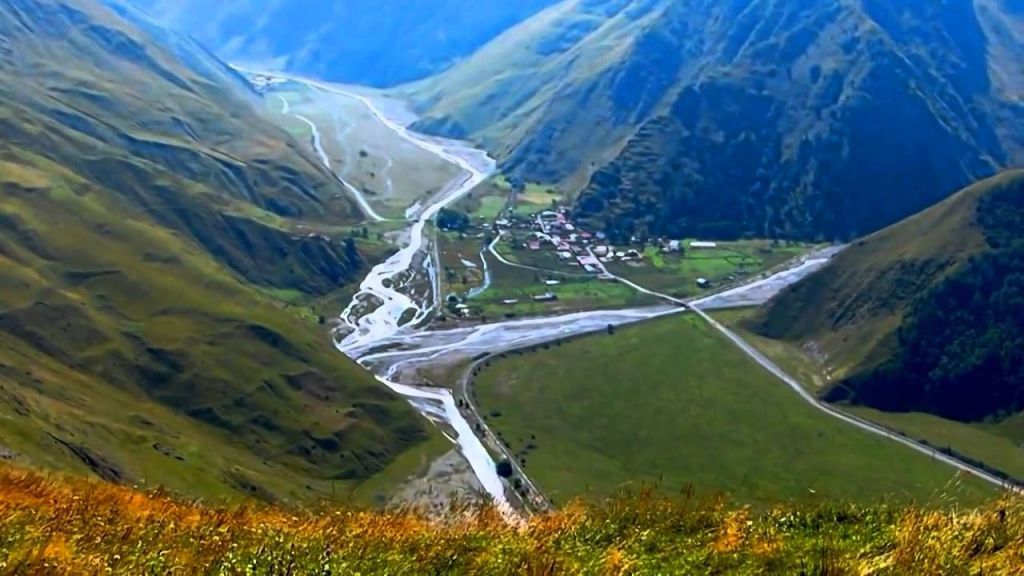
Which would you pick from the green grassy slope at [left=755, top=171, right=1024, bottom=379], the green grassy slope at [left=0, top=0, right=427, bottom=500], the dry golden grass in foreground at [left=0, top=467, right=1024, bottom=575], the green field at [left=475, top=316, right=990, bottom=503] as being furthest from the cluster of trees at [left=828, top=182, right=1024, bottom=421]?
the dry golden grass in foreground at [left=0, top=467, right=1024, bottom=575]

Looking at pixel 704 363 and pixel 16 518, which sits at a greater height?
pixel 16 518

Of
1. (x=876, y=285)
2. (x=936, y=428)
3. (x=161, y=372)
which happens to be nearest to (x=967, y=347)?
(x=876, y=285)

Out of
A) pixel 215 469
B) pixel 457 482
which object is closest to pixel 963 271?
pixel 457 482

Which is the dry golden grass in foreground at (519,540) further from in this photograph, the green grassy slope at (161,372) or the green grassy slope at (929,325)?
the green grassy slope at (929,325)

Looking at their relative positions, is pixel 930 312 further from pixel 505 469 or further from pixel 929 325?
pixel 505 469

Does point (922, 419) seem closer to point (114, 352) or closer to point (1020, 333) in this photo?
point (1020, 333)

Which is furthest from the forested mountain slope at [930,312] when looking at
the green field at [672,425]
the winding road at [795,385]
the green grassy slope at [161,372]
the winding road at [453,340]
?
the green grassy slope at [161,372]

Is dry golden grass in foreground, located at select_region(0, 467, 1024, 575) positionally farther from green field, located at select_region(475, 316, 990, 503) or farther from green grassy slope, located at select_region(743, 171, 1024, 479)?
green grassy slope, located at select_region(743, 171, 1024, 479)
